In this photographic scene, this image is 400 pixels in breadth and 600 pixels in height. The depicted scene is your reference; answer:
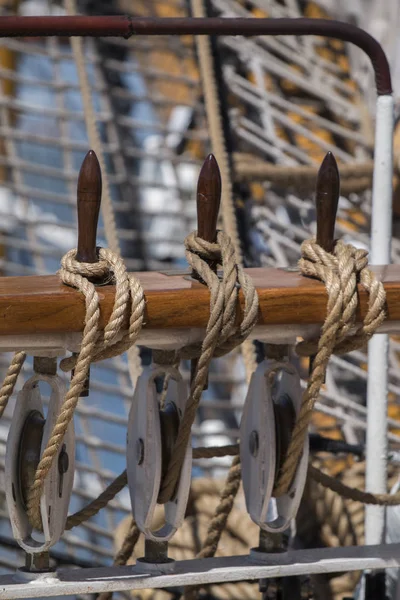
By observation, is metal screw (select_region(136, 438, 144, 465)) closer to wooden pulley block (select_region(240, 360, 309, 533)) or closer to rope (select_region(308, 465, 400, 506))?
wooden pulley block (select_region(240, 360, 309, 533))

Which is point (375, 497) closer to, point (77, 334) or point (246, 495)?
point (246, 495)

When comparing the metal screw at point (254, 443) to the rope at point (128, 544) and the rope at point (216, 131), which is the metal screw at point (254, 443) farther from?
the rope at point (216, 131)

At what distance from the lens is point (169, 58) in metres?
3.79

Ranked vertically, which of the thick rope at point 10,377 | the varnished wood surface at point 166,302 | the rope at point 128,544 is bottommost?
the rope at point 128,544

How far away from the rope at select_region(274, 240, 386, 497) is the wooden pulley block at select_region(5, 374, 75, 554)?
0.58 ft

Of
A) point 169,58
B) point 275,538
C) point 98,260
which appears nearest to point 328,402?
point 275,538

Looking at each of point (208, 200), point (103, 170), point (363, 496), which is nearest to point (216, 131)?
point (103, 170)

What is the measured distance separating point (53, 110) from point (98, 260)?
86.6 inches

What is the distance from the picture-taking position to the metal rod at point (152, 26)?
978 mm

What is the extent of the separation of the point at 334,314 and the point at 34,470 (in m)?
0.26

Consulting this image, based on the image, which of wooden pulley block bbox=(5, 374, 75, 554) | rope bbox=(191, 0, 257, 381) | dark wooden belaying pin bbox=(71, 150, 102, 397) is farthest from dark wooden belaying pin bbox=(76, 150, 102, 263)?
rope bbox=(191, 0, 257, 381)

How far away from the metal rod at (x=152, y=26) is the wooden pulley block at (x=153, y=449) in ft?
1.12

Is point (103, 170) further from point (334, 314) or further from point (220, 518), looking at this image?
point (334, 314)

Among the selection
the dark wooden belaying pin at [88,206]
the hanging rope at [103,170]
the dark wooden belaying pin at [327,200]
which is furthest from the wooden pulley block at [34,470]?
the hanging rope at [103,170]
